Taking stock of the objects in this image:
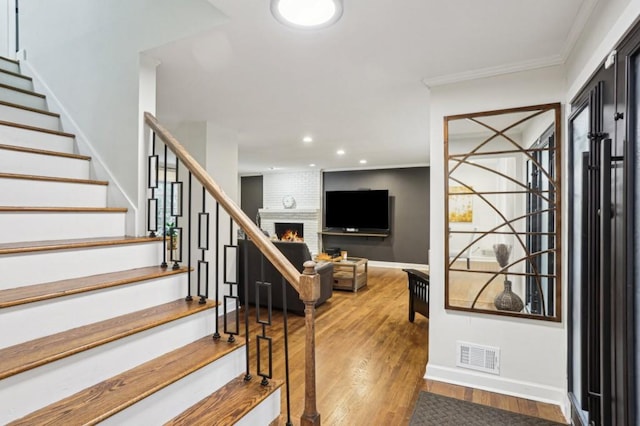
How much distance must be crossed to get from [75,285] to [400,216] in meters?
7.03

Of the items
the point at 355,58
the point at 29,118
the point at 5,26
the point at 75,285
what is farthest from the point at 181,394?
the point at 5,26

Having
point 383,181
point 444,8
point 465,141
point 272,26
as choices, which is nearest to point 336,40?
point 272,26

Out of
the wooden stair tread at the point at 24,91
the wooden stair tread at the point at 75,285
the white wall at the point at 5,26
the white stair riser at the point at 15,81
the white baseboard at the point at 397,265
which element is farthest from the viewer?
the white baseboard at the point at 397,265

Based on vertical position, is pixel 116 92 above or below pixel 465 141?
above

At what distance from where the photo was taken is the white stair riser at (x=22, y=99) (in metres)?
2.73

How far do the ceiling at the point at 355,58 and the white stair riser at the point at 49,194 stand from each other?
3.53 feet

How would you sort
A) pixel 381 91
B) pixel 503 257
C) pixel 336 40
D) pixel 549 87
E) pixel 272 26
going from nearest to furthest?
pixel 272 26
pixel 336 40
pixel 549 87
pixel 503 257
pixel 381 91

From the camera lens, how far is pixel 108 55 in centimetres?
253

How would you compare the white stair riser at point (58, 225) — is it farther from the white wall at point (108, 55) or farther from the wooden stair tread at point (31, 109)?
the wooden stair tread at point (31, 109)

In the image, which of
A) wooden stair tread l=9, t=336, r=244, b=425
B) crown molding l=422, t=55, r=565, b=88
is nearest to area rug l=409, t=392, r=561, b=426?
wooden stair tread l=9, t=336, r=244, b=425

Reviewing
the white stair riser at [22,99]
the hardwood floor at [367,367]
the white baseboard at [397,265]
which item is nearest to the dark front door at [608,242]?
the hardwood floor at [367,367]

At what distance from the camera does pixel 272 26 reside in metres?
1.97

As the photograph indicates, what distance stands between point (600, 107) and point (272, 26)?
1.77 meters

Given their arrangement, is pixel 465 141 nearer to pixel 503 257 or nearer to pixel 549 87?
pixel 549 87
